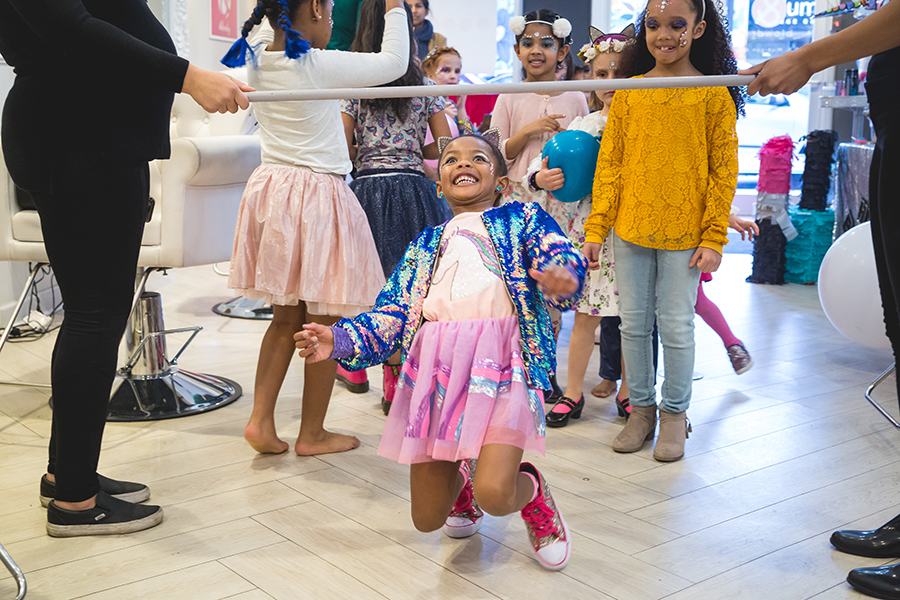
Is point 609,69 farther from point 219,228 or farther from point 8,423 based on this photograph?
point 8,423

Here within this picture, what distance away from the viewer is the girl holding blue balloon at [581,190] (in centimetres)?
219

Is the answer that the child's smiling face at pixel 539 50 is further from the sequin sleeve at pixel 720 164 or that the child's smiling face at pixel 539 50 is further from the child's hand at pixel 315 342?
the child's hand at pixel 315 342

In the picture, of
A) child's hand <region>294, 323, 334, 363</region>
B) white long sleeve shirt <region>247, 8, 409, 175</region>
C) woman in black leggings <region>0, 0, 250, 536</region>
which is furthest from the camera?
white long sleeve shirt <region>247, 8, 409, 175</region>

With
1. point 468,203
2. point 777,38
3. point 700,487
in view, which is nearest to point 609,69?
point 468,203

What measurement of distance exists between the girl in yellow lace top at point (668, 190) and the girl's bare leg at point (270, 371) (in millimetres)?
766

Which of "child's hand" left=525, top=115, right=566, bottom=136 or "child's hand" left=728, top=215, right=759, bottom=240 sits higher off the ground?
"child's hand" left=525, top=115, right=566, bottom=136

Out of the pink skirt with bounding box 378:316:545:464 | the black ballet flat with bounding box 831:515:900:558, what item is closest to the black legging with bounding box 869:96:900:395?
the black ballet flat with bounding box 831:515:900:558

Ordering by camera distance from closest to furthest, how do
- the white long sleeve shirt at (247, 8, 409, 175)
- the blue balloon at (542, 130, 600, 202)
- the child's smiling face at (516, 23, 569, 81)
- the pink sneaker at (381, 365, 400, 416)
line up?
the white long sleeve shirt at (247, 8, 409, 175), the blue balloon at (542, 130, 600, 202), the pink sneaker at (381, 365, 400, 416), the child's smiling face at (516, 23, 569, 81)

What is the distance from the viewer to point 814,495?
1819 mm

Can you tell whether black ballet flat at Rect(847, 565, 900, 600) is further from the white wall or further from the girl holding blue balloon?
the white wall

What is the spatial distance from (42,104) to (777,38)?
835 centimetres

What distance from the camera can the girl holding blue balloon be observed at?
2.19 m

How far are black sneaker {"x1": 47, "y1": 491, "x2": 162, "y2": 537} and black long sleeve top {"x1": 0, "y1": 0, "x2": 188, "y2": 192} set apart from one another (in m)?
0.64

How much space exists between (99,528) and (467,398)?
0.80 metres
